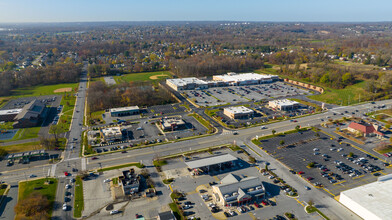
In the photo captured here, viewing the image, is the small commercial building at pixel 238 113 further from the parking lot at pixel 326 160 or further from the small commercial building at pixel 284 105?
the parking lot at pixel 326 160

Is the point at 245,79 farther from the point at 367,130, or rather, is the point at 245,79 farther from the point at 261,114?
the point at 367,130

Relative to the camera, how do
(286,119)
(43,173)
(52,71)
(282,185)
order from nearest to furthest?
(282,185), (43,173), (286,119), (52,71)

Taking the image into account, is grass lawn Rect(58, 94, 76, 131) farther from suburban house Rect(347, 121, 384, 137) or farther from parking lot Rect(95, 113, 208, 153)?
suburban house Rect(347, 121, 384, 137)

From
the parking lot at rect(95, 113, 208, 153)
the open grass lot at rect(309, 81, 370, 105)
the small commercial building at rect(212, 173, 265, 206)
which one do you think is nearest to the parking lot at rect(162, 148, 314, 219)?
the small commercial building at rect(212, 173, 265, 206)

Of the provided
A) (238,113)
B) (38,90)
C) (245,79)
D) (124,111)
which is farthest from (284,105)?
(38,90)

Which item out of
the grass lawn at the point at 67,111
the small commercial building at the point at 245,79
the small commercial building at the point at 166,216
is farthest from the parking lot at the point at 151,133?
the small commercial building at the point at 245,79

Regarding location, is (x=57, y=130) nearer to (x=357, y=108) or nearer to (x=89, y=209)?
(x=89, y=209)

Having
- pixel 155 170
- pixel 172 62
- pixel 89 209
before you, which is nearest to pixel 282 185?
pixel 155 170
